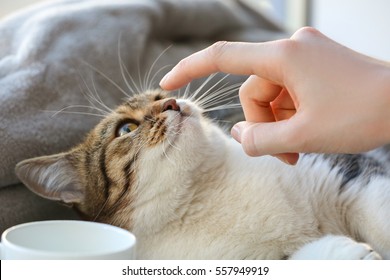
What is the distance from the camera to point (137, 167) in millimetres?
1136

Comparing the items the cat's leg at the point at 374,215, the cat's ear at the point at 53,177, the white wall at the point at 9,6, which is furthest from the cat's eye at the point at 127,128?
the white wall at the point at 9,6

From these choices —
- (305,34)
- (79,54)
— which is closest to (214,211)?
(305,34)

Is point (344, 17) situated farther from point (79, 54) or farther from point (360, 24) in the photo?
point (79, 54)

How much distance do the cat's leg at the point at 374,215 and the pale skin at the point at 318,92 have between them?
10.6 inches

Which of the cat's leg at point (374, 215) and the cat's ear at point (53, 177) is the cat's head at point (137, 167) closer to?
the cat's ear at point (53, 177)

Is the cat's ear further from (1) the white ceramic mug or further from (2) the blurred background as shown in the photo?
(2) the blurred background

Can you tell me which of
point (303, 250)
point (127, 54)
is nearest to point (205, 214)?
point (303, 250)

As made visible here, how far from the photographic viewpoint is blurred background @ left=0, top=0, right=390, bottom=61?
91.4 inches

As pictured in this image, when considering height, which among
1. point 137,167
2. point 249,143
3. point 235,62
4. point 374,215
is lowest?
point 374,215

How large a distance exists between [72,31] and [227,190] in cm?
66

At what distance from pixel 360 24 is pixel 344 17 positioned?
0.29 ft
